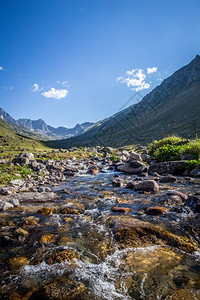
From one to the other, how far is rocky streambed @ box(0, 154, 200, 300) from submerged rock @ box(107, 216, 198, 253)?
0.03m

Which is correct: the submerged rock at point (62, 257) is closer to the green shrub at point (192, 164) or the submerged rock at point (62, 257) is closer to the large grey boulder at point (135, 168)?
the green shrub at point (192, 164)

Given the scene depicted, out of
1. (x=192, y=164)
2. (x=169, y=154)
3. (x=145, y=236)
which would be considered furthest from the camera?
(x=169, y=154)

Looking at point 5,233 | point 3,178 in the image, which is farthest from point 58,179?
point 5,233

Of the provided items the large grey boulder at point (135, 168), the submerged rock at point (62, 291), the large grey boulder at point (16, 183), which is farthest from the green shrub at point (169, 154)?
the submerged rock at point (62, 291)

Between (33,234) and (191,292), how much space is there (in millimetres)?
4549

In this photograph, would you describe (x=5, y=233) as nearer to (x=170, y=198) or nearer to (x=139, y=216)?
(x=139, y=216)

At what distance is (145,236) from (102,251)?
1.40 meters

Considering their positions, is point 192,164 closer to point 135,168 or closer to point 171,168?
point 171,168

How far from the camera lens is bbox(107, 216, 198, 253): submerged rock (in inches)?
167

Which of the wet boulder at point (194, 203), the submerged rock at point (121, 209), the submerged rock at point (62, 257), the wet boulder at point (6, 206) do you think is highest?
the wet boulder at point (6, 206)

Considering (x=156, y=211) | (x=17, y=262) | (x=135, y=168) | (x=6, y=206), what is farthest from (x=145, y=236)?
(x=135, y=168)

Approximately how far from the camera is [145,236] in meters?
4.68

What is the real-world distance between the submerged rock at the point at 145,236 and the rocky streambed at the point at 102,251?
3 centimetres

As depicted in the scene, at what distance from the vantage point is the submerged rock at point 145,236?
4250 millimetres
